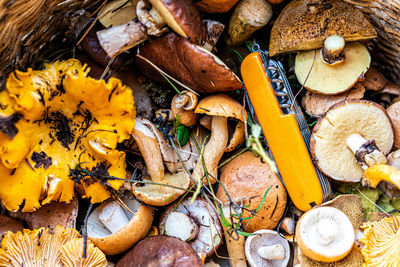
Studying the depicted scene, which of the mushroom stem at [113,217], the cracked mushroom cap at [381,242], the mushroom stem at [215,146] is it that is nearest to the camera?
the cracked mushroom cap at [381,242]

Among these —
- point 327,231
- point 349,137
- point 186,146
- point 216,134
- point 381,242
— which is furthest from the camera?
point 186,146

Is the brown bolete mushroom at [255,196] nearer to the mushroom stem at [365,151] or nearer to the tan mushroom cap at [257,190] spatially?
the tan mushroom cap at [257,190]

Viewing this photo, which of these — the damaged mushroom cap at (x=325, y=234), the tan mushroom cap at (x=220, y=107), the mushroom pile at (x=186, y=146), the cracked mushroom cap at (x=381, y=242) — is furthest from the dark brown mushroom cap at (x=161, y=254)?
the cracked mushroom cap at (x=381, y=242)

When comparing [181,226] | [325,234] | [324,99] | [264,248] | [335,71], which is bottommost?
[264,248]

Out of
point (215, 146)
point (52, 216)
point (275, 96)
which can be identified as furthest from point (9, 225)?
point (275, 96)

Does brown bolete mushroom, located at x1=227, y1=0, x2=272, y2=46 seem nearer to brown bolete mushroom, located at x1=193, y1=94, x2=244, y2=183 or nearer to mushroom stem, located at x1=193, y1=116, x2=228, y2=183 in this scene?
brown bolete mushroom, located at x1=193, y1=94, x2=244, y2=183

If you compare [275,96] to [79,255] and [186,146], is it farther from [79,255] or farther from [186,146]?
[79,255]

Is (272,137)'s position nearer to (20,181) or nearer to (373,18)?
(373,18)
